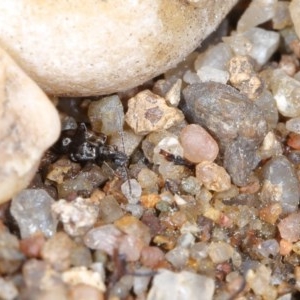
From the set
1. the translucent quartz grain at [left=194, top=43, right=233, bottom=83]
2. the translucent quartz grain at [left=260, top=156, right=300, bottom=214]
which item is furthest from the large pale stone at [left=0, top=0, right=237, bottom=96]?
the translucent quartz grain at [left=260, top=156, right=300, bottom=214]

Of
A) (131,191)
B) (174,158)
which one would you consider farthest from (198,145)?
(131,191)

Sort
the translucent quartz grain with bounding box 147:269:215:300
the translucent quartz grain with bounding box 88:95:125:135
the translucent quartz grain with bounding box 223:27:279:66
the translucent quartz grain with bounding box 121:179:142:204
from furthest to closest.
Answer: the translucent quartz grain with bounding box 223:27:279:66 → the translucent quartz grain with bounding box 88:95:125:135 → the translucent quartz grain with bounding box 121:179:142:204 → the translucent quartz grain with bounding box 147:269:215:300

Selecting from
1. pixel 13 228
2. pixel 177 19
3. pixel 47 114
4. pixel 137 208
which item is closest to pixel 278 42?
pixel 177 19

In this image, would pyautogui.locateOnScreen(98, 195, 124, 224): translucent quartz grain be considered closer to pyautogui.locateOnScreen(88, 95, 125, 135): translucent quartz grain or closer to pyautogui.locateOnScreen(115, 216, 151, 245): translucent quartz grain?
pyautogui.locateOnScreen(115, 216, 151, 245): translucent quartz grain

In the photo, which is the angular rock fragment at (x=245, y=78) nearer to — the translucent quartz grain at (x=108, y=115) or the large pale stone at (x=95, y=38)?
the large pale stone at (x=95, y=38)

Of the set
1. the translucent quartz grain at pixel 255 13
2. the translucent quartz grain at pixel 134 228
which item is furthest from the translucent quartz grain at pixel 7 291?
the translucent quartz grain at pixel 255 13
